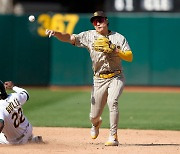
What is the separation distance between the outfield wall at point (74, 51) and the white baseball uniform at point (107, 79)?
11037 millimetres

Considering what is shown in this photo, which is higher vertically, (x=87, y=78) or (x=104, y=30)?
(x=104, y=30)

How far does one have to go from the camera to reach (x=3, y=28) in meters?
20.4

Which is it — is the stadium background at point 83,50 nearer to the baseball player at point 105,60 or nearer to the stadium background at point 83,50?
the stadium background at point 83,50

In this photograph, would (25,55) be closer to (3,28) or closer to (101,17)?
(3,28)

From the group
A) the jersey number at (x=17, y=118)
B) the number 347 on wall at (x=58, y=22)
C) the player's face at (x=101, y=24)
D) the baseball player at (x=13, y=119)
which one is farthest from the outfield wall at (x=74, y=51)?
the jersey number at (x=17, y=118)

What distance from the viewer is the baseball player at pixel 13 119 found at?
27.2 ft

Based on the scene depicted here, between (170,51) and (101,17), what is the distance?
37.8ft

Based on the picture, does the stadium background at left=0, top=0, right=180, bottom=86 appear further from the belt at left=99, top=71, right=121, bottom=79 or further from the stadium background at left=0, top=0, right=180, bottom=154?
the belt at left=99, top=71, right=121, bottom=79

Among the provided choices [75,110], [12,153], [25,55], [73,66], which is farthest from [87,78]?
[12,153]

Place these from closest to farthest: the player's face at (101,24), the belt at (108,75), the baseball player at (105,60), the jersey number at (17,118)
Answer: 1. the jersey number at (17,118)
2. the baseball player at (105,60)
3. the player's face at (101,24)
4. the belt at (108,75)

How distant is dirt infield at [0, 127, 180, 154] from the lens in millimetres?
8250

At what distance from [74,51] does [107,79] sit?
1146cm

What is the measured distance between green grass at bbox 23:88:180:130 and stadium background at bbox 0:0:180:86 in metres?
1.36

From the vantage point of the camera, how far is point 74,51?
66.6 feet
